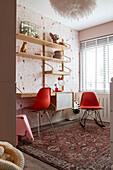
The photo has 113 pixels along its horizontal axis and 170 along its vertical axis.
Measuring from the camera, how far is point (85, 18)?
12.7 ft

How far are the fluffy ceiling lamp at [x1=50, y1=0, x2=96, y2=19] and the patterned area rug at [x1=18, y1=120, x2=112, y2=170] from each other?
5.94 feet

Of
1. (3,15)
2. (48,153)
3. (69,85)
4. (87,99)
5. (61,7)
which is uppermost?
(61,7)

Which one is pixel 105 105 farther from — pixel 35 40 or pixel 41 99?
pixel 35 40

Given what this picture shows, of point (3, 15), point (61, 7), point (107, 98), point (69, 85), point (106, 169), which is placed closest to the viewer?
point (3, 15)

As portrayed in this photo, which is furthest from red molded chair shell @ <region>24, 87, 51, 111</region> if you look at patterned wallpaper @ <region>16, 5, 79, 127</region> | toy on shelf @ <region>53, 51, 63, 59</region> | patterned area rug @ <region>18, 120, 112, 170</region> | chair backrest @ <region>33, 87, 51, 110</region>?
toy on shelf @ <region>53, 51, 63, 59</region>

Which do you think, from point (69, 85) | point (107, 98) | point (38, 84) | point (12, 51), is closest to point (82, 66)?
point (69, 85)

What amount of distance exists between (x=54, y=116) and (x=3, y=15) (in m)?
3.65

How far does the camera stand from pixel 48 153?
2084 mm

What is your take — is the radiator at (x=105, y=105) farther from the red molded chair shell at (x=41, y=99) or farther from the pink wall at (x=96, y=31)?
the red molded chair shell at (x=41, y=99)

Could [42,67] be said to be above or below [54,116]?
above

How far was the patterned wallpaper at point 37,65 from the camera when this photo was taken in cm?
338

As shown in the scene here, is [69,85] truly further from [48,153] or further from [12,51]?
[12,51]

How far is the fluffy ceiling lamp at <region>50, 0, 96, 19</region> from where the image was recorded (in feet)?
6.23

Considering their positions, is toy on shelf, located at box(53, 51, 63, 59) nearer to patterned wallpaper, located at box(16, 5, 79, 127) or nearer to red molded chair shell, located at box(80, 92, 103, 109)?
patterned wallpaper, located at box(16, 5, 79, 127)
